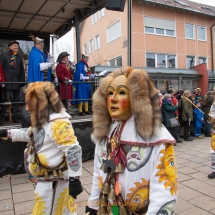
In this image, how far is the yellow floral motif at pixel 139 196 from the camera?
1.62 meters

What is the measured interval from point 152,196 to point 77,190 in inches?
40.0

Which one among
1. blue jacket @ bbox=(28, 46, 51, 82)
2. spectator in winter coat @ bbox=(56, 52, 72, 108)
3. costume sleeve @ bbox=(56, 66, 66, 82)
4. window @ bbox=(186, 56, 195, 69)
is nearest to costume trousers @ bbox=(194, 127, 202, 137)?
spectator in winter coat @ bbox=(56, 52, 72, 108)

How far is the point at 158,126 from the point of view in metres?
1.64

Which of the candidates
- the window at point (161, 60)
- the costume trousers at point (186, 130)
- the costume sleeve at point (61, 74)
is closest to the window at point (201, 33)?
the window at point (161, 60)

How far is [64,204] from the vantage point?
2697 mm

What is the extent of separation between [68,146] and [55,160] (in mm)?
272

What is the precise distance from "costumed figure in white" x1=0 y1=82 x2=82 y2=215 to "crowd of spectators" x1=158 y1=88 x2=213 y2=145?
5587 mm

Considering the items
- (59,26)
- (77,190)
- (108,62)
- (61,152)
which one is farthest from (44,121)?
(108,62)

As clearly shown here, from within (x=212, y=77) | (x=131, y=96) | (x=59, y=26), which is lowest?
(x=131, y=96)

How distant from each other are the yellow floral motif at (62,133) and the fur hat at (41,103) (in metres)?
0.15

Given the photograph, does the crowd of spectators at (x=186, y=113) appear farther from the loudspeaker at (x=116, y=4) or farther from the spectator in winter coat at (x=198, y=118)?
the loudspeaker at (x=116, y=4)

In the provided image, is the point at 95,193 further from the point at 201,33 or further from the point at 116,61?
the point at 201,33

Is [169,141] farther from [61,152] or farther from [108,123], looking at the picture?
[61,152]

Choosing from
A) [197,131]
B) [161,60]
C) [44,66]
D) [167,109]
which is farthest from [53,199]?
Result: [161,60]
